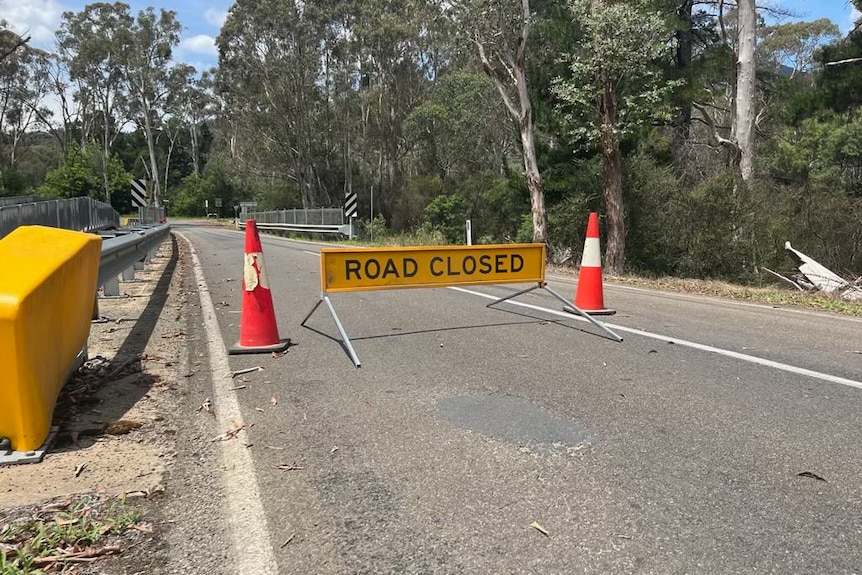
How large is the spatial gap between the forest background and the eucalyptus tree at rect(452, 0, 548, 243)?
72mm

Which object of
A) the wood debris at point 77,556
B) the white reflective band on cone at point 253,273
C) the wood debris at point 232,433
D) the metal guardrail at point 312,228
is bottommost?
the wood debris at point 77,556

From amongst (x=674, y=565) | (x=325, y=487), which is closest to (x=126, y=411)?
(x=325, y=487)

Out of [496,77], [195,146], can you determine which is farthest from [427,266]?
[195,146]

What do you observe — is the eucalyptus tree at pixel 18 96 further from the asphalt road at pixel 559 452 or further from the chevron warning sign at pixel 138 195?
the asphalt road at pixel 559 452

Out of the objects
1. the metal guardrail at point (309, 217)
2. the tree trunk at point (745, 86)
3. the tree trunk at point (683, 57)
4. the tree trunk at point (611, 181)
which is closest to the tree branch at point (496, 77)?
the tree trunk at point (611, 181)

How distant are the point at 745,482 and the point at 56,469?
12.1 feet

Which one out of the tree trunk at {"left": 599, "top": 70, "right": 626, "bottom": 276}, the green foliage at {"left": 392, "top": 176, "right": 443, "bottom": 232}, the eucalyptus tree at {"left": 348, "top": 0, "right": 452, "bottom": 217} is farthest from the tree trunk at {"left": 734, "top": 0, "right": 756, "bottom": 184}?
the green foliage at {"left": 392, "top": 176, "right": 443, "bottom": 232}

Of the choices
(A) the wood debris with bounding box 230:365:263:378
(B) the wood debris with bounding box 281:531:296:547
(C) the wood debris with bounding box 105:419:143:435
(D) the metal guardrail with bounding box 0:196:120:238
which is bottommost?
(B) the wood debris with bounding box 281:531:296:547

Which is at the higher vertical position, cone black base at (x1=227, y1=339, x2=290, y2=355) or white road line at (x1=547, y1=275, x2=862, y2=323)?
white road line at (x1=547, y1=275, x2=862, y2=323)

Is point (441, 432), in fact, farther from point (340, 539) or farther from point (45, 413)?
point (45, 413)

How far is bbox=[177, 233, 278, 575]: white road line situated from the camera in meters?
2.69

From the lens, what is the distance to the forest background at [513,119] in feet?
57.9

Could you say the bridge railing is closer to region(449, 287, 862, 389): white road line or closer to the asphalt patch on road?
region(449, 287, 862, 389): white road line

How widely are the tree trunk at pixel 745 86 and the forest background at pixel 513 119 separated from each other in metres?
0.06
